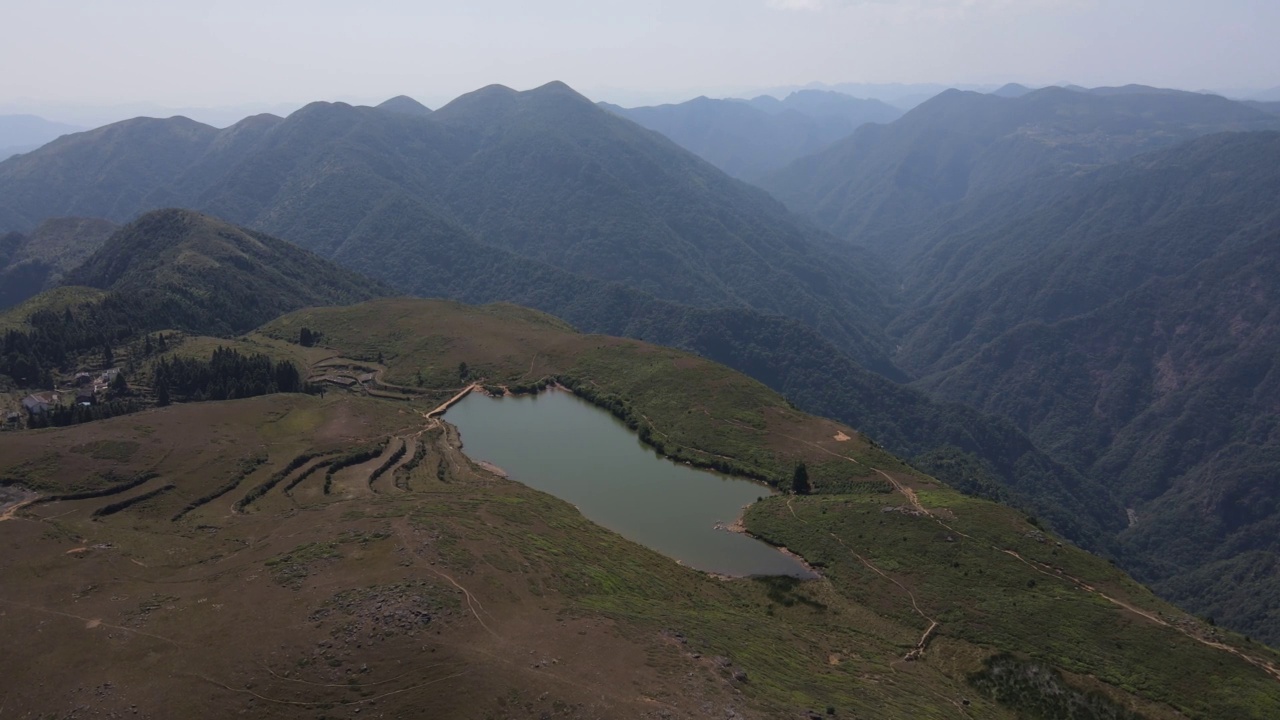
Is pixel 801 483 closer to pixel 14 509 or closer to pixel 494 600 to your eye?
pixel 494 600

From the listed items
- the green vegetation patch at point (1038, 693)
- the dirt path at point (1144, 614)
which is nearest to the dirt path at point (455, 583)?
the green vegetation patch at point (1038, 693)

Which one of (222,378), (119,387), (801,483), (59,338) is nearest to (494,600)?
(801,483)

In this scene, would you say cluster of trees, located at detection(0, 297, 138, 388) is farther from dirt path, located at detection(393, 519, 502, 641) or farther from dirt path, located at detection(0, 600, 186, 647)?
dirt path, located at detection(393, 519, 502, 641)

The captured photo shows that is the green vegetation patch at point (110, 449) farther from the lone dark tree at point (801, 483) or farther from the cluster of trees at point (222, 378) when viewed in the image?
the lone dark tree at point (801, 483)

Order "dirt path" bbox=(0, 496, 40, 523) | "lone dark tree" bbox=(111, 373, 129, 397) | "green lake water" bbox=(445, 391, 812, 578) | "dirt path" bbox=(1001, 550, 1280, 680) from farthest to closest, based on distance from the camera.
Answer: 1. "lone dark tree" bbox=(111, 373, 129, 397)
2. "green lake water" bbox=(445, 391, 812, 578)
3. "dirt path" bbox=(0, 496, 40, 523)
4. "dirt path" bbox=(1001, 550, 1280, 680)

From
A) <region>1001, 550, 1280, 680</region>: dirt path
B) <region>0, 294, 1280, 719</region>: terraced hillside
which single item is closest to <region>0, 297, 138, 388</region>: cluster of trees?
<region>0, 294, 1280, 719</region>: terraced hillside

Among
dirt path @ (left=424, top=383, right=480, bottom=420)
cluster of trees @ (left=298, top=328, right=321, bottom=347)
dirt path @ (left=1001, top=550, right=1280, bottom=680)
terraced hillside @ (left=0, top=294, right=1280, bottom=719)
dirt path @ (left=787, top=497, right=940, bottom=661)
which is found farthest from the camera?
cluster of trees @ (left=298, top=328, right=321, bottom=347)
